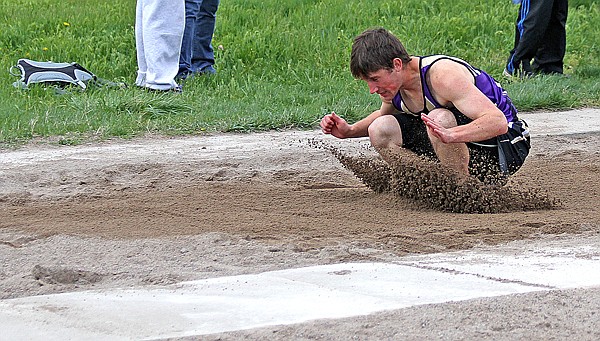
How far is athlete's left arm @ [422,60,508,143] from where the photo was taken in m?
5.44

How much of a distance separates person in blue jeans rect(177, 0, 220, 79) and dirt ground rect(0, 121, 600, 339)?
93.2 inches

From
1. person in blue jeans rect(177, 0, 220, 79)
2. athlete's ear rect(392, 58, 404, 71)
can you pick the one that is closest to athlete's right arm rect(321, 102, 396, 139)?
athlete's ear rect(392, 58, 404, 71)

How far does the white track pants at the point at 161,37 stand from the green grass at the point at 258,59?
27 centimetres

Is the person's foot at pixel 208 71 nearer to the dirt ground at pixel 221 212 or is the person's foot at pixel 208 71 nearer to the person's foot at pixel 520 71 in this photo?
the dirt ground at pixel 221 212

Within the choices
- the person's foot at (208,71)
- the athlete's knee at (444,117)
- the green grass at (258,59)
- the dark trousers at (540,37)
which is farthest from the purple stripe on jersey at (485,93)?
the dark trousers at (540,37)

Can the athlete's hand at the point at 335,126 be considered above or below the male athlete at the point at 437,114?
below

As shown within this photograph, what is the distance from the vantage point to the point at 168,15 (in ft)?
31.3

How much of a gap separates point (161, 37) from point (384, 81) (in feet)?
14.2

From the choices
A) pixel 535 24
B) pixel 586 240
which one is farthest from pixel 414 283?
pixel 535 24

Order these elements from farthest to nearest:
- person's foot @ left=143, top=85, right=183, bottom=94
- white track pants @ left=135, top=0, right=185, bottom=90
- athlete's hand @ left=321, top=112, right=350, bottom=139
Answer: person's foot @ left=143, top=85, right=183, bottom=94 → white track pants @ left=135, top=0, right=185, bottom=90 → athlete's hand @ left=321, top=112, right=350, bottom=139

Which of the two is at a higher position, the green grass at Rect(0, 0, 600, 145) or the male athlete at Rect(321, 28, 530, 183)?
the male athlete at Rect(321, 28, 530, 183)

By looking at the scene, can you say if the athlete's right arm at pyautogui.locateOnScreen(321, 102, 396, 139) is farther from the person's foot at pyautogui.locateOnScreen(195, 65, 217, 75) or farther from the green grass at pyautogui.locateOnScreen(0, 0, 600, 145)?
the person's foot at pyautogui.locateOnScreen(195, 65, 217, 75)

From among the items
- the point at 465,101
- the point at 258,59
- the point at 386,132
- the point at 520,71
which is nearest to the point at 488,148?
the point at 465,101

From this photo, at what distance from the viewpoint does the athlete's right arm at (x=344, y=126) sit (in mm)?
6023
